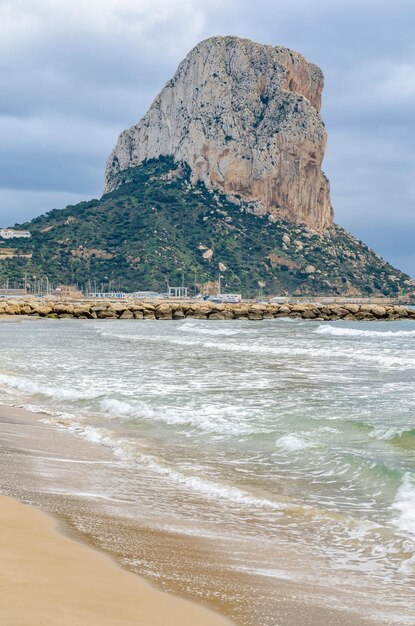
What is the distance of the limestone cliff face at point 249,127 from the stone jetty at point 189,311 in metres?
78.3

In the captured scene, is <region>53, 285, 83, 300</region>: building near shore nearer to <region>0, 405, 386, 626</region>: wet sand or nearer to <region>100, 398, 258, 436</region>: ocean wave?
<region>100, 398, 258, 436</region>: ocean wave

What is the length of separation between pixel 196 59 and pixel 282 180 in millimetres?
30756

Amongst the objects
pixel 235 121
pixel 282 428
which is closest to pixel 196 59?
pixel 235 121

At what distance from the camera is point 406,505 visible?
19.2ft

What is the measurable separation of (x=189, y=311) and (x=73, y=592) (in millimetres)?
63359

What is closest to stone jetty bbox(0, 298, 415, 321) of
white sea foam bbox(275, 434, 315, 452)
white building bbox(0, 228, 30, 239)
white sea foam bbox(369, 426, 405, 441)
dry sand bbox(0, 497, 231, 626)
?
white sea foam bbox(369, 426, 405, 441)

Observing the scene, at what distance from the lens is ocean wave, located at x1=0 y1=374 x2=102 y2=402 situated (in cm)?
1260

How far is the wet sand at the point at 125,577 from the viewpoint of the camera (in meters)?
3.07

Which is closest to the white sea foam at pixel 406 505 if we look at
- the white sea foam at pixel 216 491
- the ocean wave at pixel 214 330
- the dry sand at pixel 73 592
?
the white sea foam at pixel 216 491

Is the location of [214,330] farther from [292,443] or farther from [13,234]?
[13,234]

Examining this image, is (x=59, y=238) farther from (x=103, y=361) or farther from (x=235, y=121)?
(x=103, y=361)

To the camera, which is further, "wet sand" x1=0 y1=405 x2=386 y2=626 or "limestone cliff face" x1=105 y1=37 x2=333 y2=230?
"limestone cliff face" x1=105 y1=37 x2=333 y2=230

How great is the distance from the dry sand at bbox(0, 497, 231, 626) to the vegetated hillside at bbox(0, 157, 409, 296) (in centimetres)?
12397

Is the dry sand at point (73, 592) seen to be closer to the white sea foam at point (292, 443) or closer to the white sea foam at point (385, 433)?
the white sea foam at point (292, 443)
